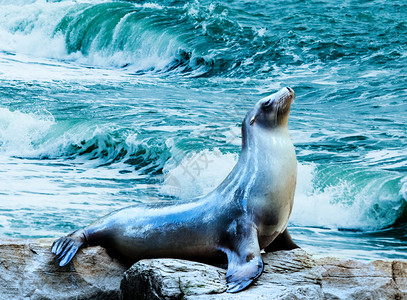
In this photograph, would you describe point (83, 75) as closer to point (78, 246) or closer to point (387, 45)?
point (387, 45)

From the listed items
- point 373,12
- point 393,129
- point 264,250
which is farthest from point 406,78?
point 264,250

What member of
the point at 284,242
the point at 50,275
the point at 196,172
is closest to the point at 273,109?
the point at 284,242

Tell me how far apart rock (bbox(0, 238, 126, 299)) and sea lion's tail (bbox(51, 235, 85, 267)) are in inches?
1.7

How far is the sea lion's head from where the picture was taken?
160 inches

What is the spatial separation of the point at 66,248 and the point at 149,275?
75cm

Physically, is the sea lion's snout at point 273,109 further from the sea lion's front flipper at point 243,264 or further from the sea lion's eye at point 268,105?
the sea lion's front flipper at point 243,264

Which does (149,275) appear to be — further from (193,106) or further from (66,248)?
(193,106)

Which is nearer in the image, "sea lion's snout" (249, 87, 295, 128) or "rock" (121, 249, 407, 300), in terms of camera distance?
"rock" (121, 249, 407, 300)

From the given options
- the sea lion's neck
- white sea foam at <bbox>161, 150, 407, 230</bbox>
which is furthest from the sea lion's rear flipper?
white sea foam at <bbox>161, 150, 407, 230</bbox>

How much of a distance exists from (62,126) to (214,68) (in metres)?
5.73

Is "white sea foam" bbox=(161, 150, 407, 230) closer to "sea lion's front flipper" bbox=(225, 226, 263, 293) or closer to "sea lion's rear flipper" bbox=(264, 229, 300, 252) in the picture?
"sea lion's rear flipper" bbox=(264, 229, 300, 252)

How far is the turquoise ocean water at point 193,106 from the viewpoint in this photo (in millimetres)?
7754

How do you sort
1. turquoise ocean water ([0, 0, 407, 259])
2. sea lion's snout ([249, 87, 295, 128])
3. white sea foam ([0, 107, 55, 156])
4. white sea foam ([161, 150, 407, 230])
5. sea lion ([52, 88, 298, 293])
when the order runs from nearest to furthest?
sea lion ([52, 88, 298, 293]) → sea lion's snout ([249, 87, 295, 128]) → white sea foam ([161, 150, 407, 230]) → turquoise ocean water ([0, 0, 407, 259]) → white sea foam ([0, 107, 55, 156])

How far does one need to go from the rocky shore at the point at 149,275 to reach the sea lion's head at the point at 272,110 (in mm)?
751
